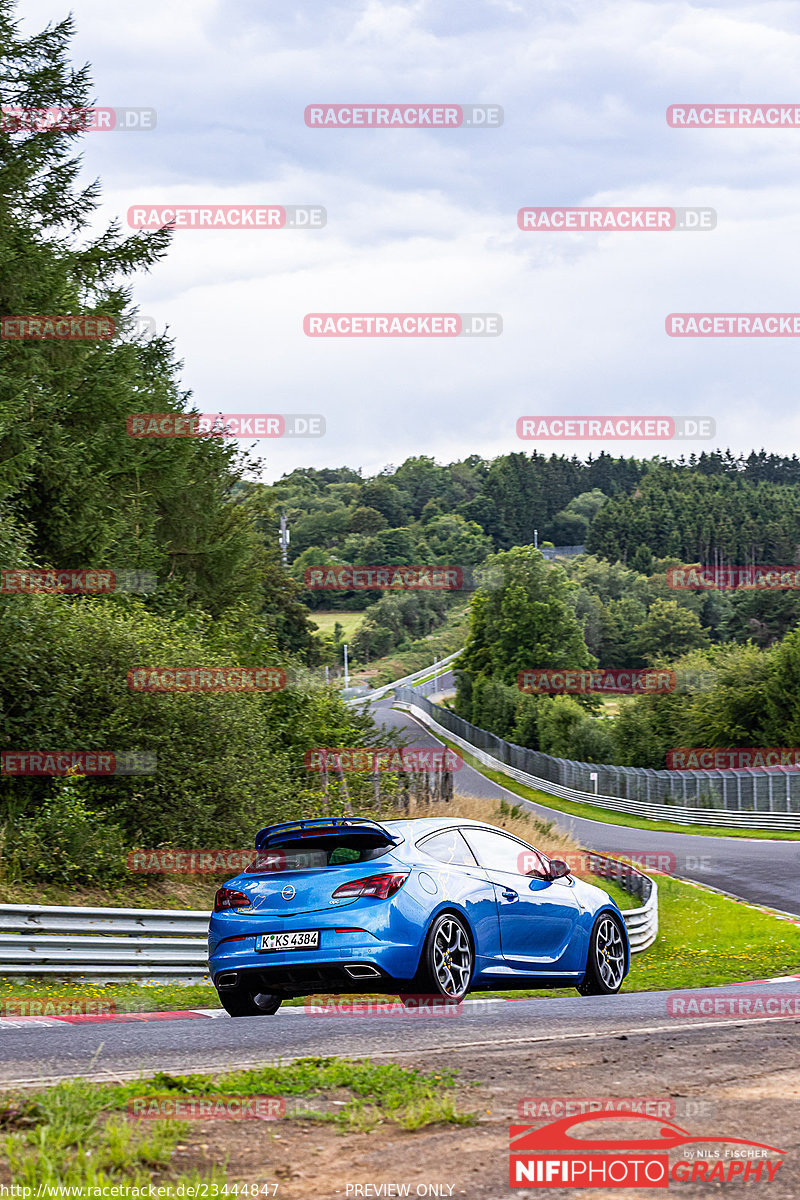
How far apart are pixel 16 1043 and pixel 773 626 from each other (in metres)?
118

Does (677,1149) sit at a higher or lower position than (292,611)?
lower

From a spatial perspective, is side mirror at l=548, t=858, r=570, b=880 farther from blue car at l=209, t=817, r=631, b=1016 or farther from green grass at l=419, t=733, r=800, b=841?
green grass at l=419, t=733, r=800, b=841

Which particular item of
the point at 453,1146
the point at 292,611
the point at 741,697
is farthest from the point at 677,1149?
the point at 741,697

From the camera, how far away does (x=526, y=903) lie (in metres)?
9.80

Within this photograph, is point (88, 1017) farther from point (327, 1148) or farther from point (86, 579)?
point (86, 579)

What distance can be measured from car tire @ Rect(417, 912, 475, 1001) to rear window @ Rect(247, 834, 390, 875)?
0.68m

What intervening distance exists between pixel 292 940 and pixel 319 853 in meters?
0.68

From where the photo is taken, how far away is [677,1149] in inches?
172

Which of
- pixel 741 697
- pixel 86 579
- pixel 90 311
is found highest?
pixel 90 311

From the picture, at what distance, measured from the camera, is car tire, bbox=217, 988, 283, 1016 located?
9328mm
